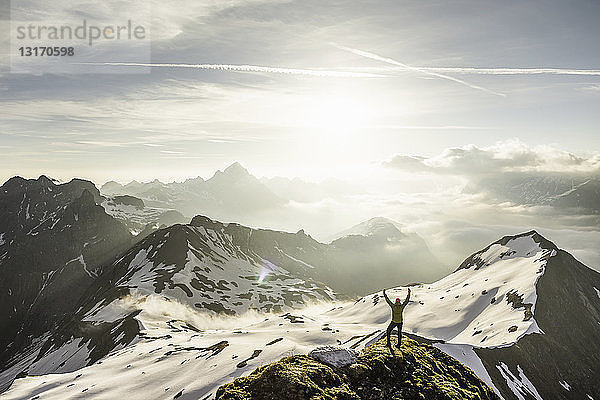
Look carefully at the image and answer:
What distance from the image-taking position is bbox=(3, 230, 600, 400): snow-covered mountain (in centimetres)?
6181

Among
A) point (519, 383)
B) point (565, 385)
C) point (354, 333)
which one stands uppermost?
point (519, 383)

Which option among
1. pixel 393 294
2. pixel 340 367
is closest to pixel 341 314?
pixel 393 294

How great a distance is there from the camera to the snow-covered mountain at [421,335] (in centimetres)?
6181

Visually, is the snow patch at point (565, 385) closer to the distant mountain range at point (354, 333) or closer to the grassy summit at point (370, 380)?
the distant mountain range at point (354, 333)

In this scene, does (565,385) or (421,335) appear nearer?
(565,385)

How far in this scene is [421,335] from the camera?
317ft

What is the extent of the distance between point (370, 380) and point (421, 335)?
→ 9127cm

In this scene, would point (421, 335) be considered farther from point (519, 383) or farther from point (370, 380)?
point (370, 380)

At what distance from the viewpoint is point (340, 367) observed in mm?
16203

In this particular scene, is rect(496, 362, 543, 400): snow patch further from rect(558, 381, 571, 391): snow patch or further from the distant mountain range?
rect(558, 381, 571, 391): snow patch

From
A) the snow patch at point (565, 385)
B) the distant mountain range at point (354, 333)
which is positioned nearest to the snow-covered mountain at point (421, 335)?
the snow patch at point (565, 385)

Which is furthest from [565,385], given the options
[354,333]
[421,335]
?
[354,333]

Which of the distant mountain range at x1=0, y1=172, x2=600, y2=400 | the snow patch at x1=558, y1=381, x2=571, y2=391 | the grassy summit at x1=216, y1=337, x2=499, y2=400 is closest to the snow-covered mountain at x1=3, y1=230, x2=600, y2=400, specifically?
the snow patch at x1=558, y1=381, x2=571, y2=391

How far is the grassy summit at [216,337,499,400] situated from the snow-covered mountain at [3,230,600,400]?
4116 cm
